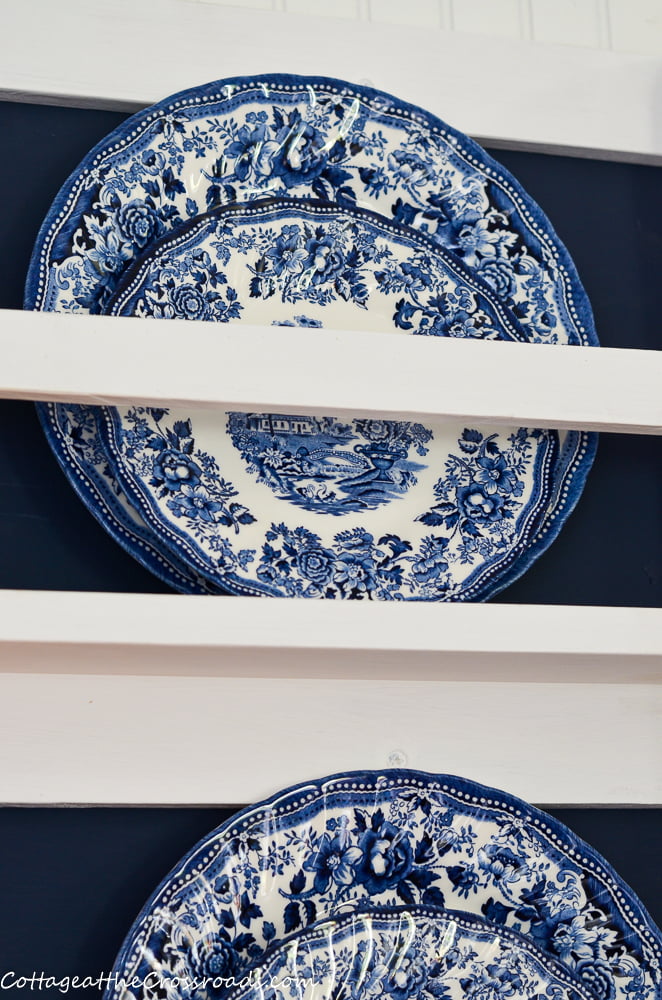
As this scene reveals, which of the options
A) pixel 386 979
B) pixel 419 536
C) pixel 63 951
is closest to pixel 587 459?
pixel 419 536

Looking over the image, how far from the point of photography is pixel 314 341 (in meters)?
0.64

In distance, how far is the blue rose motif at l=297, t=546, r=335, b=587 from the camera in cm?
69

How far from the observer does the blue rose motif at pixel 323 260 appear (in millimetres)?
739

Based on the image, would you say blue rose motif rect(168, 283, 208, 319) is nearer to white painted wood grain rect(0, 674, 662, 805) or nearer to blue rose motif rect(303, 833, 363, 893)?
white painted wood grain rect(0, 674, 662, 805)

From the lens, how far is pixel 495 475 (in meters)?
0.73

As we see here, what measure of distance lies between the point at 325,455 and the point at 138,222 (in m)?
0.19

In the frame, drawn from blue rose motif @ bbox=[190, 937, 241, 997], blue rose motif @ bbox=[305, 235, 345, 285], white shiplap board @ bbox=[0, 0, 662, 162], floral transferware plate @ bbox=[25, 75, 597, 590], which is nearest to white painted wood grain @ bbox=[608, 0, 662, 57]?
white shiplap board @ bbox=[0, 0, 662, 162]

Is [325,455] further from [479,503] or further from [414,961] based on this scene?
[414,961]

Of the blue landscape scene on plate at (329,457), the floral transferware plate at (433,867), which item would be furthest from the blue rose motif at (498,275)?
the floral transferware plate at (433,867)

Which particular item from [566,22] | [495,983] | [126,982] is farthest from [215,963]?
[566,22]

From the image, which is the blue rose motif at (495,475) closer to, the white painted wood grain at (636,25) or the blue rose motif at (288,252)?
the blue rose motif at (288,252)

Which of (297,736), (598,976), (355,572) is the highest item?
(355,572)

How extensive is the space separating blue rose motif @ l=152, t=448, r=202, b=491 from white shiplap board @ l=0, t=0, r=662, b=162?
0.86ft

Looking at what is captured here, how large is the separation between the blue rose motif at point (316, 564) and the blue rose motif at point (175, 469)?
3.2 inches
